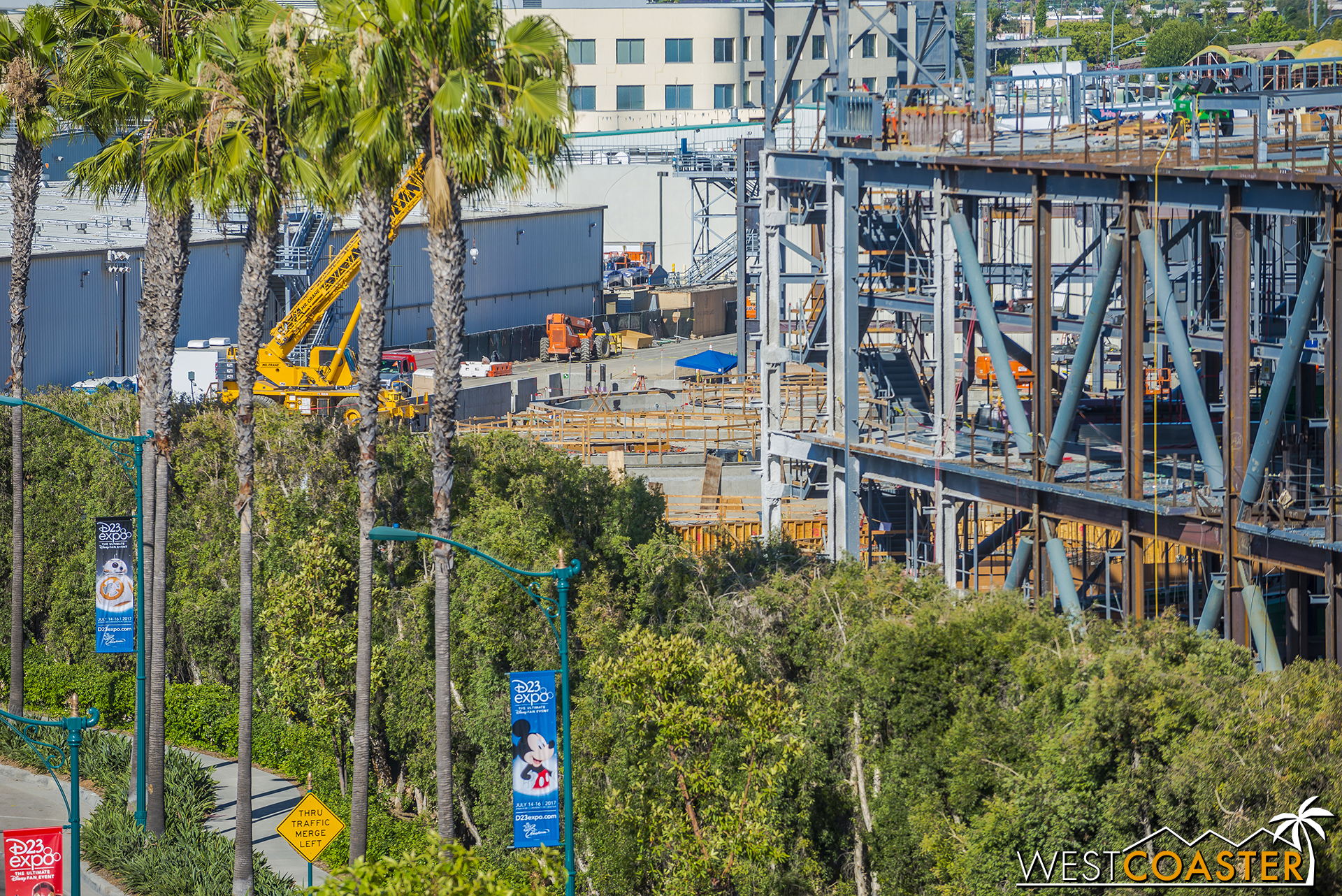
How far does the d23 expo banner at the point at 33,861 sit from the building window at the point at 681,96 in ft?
353

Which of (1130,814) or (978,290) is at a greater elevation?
(978,290)

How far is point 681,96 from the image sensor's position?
12812cm

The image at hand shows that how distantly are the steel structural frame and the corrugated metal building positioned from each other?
24.1 m

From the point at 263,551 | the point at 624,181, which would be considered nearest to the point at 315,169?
the point at 263,551

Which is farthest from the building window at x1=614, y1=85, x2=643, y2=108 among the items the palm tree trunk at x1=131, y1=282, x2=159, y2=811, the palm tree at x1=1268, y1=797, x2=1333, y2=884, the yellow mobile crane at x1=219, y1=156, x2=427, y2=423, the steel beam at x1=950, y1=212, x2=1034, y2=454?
the palm tree at x1=1268, y1=797, x2=1333, y2=884

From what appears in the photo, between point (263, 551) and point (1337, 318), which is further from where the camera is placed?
point (263, 551)

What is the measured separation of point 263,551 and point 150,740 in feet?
17.4

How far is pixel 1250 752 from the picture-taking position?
20000mm

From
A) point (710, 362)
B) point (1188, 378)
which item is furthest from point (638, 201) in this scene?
point (1188, 378)

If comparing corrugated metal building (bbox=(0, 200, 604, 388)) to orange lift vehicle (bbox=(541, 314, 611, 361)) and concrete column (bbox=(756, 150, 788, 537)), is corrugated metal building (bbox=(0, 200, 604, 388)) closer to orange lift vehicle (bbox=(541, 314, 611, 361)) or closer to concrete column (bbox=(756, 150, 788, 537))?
orange lift vehicle (bbox=(541, 314, 611, 361))

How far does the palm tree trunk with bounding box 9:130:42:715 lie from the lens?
40.2m

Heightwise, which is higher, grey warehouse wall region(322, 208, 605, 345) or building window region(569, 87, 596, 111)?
building window region(569, 87, 596, 111)

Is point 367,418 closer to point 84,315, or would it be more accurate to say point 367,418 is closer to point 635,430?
point 635,430

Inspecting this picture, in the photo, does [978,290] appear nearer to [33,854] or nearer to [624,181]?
[33,854]
